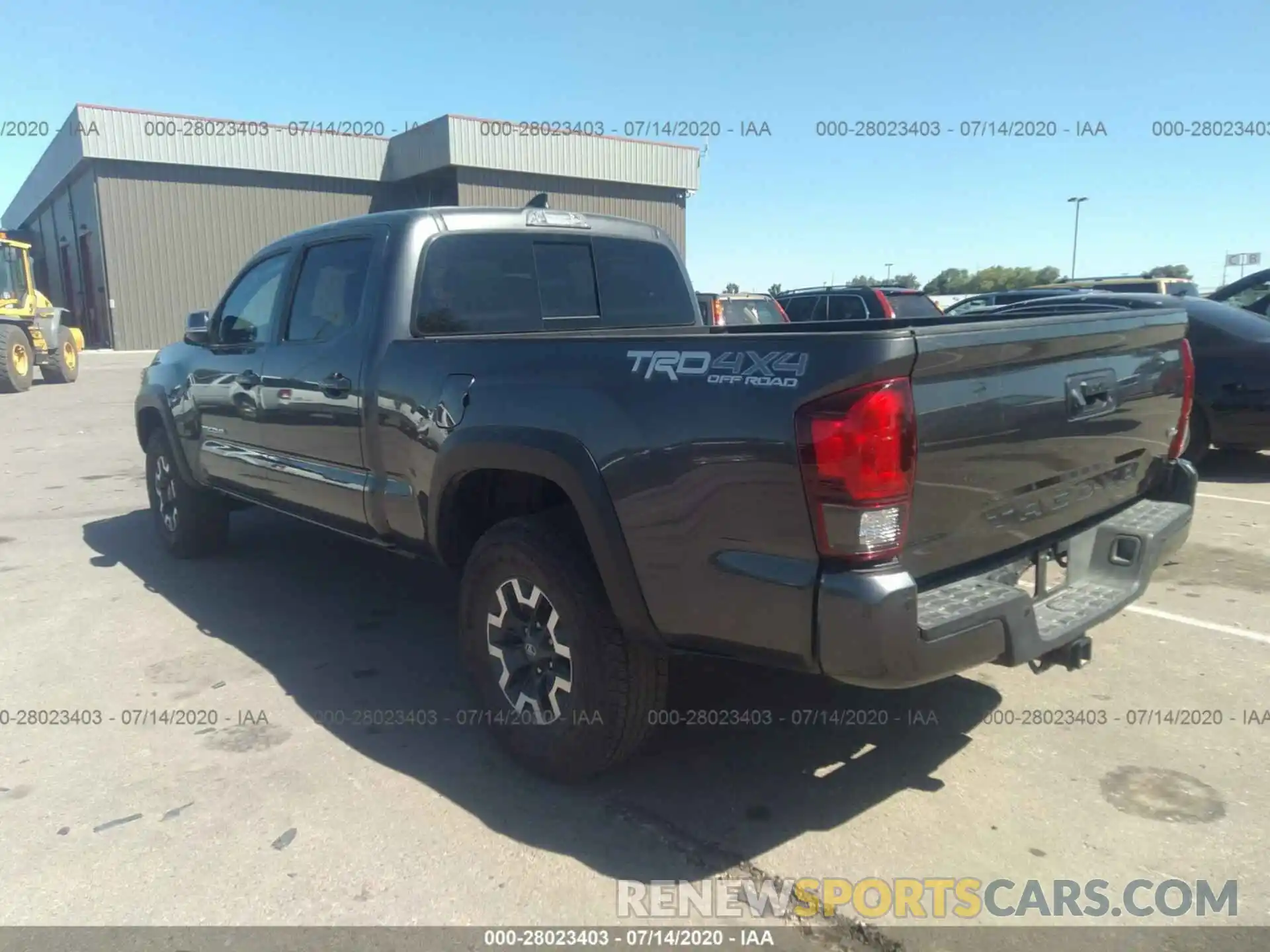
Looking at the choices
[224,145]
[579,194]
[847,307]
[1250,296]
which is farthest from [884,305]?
[224,145]

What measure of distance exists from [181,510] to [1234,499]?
7860 millimetres

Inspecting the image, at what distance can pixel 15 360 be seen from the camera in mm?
18375

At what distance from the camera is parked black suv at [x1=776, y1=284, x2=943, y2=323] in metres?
13.2

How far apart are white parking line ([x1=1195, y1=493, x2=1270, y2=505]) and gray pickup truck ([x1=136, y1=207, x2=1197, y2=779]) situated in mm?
4371

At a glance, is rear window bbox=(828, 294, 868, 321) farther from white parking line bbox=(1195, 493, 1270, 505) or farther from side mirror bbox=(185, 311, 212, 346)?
side mirror bbox=(185, 311, 212, 346)

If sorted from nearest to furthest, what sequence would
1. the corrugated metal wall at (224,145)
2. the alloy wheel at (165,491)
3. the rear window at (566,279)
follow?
1. the rear window at (566,279)
2. the alloy wheel at (165,491)
3. the corrugated metal wall at (224,145)

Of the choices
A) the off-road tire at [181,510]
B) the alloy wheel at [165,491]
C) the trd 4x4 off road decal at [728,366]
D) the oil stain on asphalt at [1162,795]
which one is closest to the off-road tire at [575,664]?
the trd 4x4 off road decal at [728,366]

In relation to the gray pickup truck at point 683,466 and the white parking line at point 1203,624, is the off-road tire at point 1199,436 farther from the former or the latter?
the gray pickup truck at point 683,466

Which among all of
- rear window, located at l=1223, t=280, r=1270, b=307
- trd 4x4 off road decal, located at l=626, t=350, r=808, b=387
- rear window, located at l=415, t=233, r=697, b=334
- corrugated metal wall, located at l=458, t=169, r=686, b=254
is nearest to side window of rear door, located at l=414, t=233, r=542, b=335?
rear window, located at l=415, t=233, r=697, b=334

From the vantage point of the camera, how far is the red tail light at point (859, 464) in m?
2.42

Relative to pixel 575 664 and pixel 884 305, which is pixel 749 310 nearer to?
pixel 884 305

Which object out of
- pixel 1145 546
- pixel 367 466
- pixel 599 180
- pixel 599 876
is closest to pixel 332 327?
pixel 367 466

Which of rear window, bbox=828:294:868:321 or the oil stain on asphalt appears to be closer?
the oil stain on asphalt

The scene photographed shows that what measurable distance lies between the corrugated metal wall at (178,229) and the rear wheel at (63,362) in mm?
12547
